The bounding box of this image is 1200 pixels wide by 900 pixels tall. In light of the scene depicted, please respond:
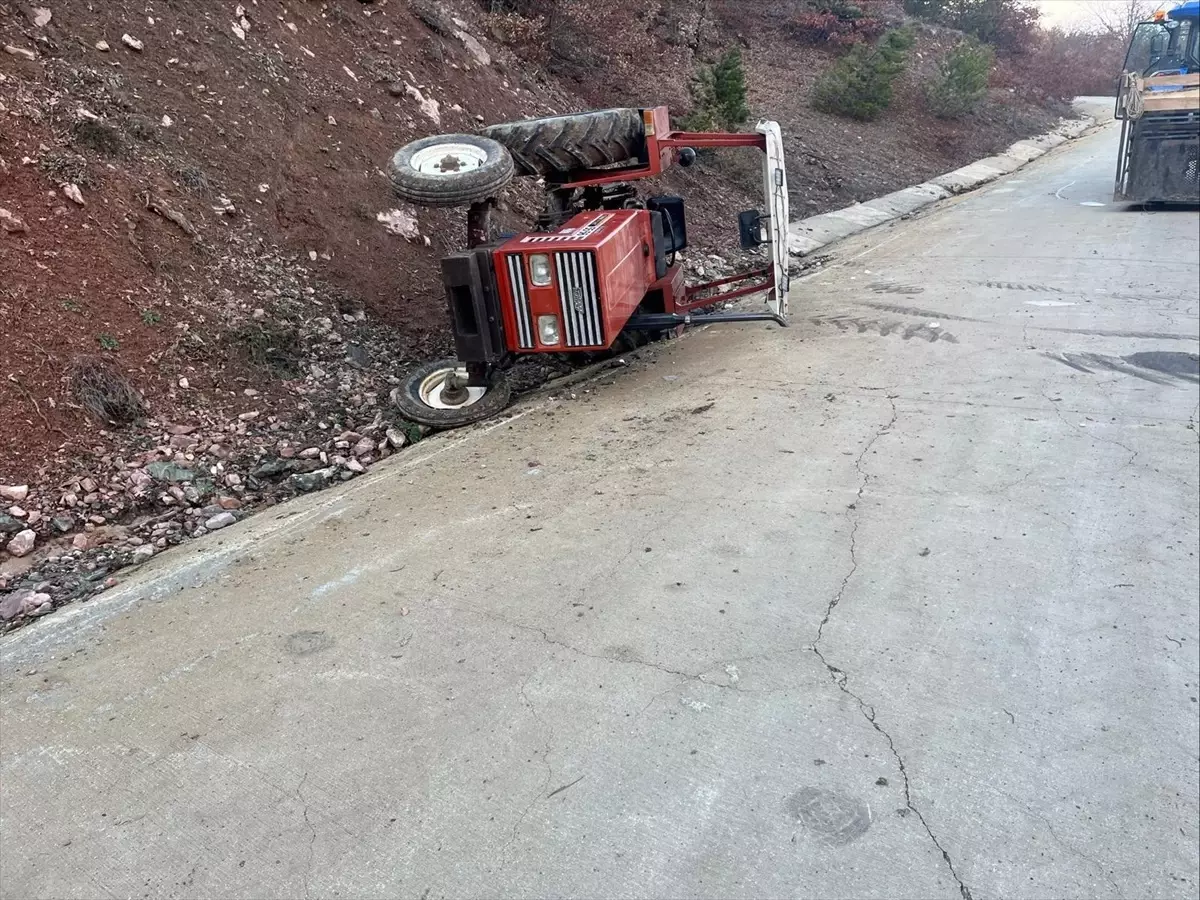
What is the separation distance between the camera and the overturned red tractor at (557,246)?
20.1ft

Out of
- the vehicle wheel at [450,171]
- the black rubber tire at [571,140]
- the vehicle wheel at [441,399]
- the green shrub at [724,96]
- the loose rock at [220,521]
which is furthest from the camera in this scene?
the green shrub at [724,96]

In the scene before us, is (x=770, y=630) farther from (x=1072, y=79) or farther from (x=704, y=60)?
(x=1072, y=79)

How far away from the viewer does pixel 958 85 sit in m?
22.3

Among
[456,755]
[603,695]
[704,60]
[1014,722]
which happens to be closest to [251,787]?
[456,755]

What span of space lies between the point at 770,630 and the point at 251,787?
83.6 inches

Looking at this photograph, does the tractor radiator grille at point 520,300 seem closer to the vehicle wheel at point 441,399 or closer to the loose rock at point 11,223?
the vehicle wheel at point 441,399

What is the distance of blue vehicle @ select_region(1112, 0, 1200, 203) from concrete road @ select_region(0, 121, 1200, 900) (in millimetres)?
8657

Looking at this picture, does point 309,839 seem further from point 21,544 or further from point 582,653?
point 21,544

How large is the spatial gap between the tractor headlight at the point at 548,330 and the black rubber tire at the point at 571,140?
168 cm

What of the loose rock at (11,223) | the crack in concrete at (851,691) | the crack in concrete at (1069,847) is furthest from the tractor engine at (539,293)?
the crack in concrete at (1069,847)

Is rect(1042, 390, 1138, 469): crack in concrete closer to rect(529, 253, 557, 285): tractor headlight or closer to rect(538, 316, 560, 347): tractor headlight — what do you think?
rect(538, 316, 560, 347): tractor headlight

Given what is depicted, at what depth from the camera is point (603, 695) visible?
3.35 metres

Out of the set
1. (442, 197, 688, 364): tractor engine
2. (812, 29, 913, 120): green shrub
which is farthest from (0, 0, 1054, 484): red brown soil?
(812, 29, 913, 120): green shrub

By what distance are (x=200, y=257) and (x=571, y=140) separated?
124 inches
